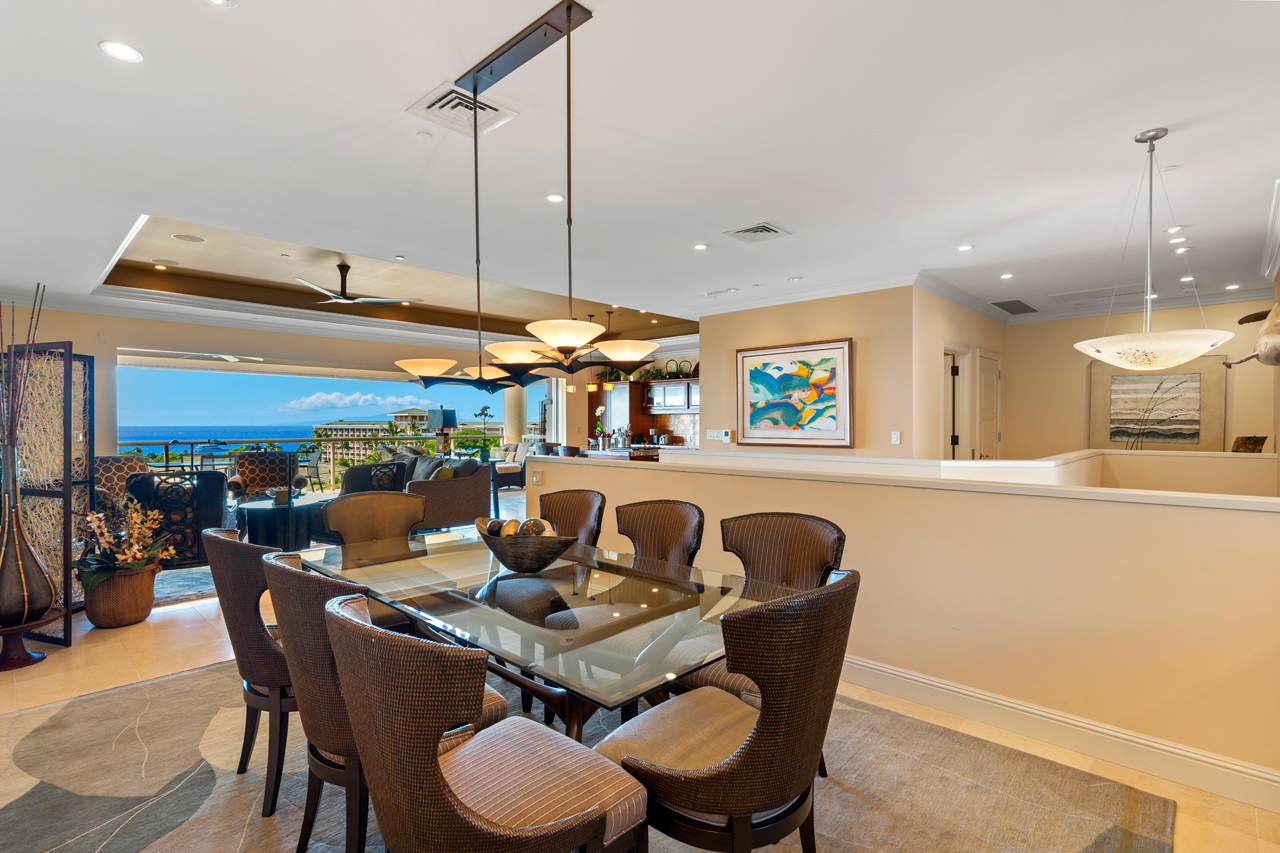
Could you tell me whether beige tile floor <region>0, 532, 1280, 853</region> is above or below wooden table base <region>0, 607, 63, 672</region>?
below

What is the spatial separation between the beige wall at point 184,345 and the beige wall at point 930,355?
666 cm

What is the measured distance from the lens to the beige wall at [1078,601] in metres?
2.07

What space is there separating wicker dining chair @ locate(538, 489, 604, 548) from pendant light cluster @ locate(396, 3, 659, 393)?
25.8 inches

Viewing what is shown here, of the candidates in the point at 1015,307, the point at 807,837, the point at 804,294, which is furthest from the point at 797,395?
the point at 807,837

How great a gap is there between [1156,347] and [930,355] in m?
2.60

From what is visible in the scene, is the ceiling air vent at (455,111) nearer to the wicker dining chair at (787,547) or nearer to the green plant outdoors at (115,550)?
the wicker dining chair at (787,547)

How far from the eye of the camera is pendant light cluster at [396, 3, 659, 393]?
6.32 feet

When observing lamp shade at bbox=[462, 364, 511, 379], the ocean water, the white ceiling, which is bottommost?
the ocean water

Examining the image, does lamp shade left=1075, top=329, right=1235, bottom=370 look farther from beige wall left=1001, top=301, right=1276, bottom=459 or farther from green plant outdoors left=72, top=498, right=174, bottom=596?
green plant outdoors left=72, top=498, right=174, bottom=596

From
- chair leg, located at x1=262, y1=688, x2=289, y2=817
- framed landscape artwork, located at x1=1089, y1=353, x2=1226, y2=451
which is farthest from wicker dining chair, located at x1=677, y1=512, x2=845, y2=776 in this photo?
framed landscape artwork, located at x1=1089, y1=353, x2=1226, y2=451

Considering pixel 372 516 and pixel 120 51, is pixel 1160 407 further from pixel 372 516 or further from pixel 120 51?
pixel 120 51

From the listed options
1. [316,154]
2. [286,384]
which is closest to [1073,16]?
[316,154]

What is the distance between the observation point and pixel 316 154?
2.71 m

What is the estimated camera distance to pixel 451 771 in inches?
52.8
